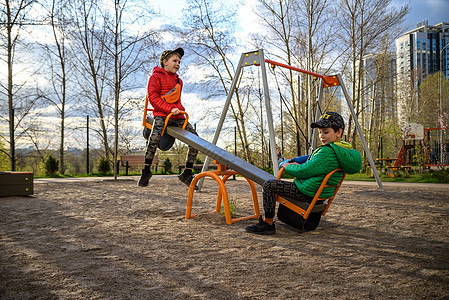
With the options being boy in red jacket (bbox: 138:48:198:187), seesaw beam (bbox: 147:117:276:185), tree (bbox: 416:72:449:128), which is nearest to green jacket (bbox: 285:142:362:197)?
seesaw beam (bbox: 147:117:276:185)

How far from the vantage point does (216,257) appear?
279cm

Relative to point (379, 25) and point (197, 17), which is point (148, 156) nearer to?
point (197, 17)

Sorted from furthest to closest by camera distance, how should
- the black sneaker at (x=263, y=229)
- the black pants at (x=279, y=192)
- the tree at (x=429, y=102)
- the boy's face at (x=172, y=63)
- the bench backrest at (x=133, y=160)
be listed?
the tree at (x=429, y=102) < the bench backrest at (x=133, y=160) < the boy's face at (x=172, y=63) < the black sneaker at (x=263, y=229) < the black pants at (x=279, y=192)

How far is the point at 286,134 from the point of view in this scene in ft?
64.5

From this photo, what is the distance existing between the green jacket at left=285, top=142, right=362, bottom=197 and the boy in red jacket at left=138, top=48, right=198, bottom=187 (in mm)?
1669

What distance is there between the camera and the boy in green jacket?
10.5 ft

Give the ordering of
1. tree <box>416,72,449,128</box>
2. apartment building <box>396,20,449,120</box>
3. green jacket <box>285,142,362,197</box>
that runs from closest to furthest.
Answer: green jacket <box>285,142,362,197</box>, apartment building <box>396,20,449,120</box>, tree <box>416,72,449,128</box>

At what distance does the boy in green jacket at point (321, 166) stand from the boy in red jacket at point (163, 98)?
1423mm

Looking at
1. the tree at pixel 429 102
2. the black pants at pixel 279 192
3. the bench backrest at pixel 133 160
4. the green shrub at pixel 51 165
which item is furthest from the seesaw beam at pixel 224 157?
the tree at pixel 429 102

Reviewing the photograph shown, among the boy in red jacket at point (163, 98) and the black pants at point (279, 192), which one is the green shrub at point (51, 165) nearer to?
the boy in red jacket at point (163, 98)

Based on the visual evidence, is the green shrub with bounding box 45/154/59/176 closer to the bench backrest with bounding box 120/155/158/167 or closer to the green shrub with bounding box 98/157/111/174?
the green shrub with bounding box 98/157/111/174

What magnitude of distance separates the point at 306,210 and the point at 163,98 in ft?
7.29

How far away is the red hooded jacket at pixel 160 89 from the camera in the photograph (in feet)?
13.8

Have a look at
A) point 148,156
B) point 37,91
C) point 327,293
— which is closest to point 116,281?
point 327,293
